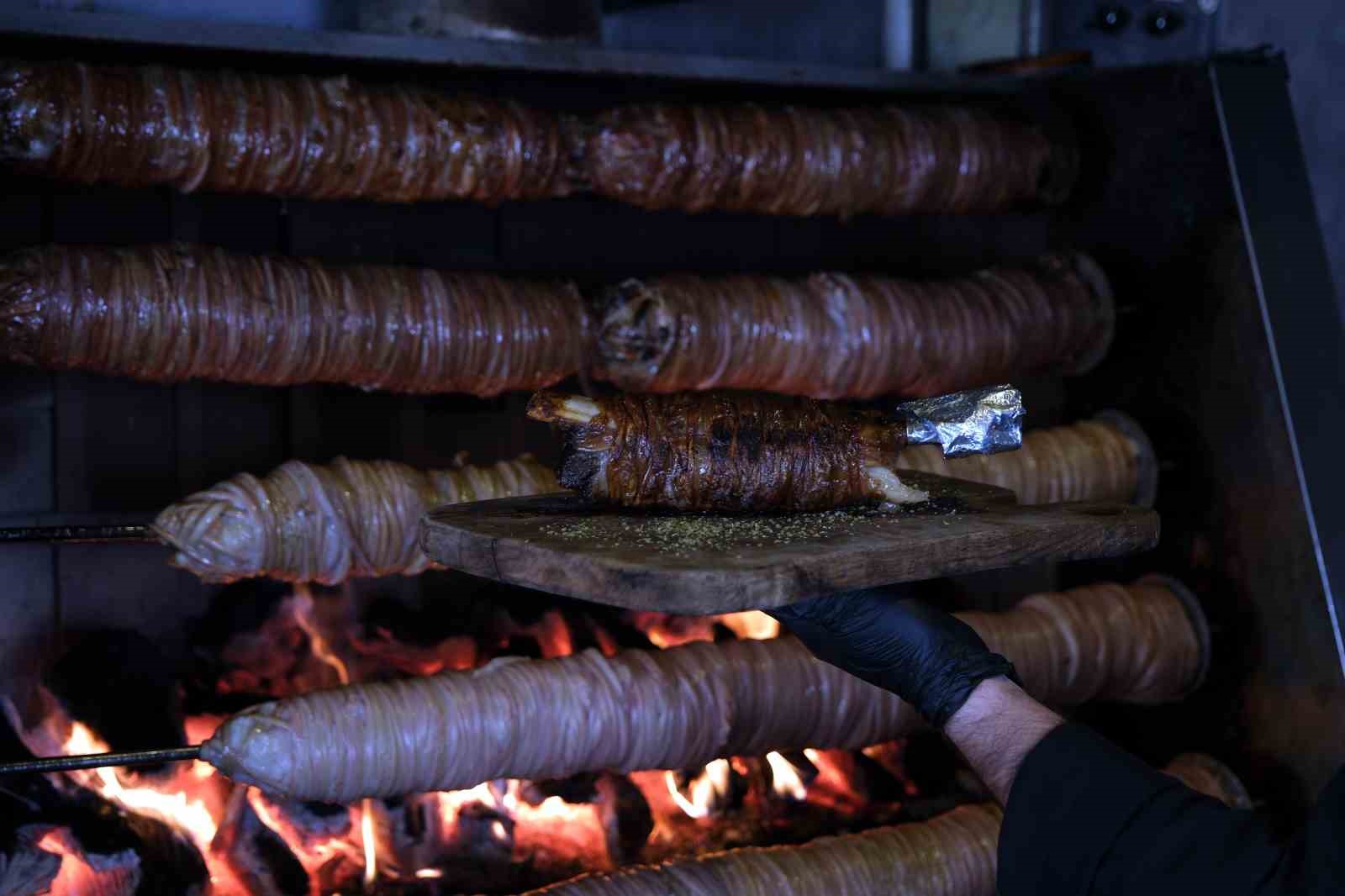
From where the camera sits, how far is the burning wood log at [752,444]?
2412 mm

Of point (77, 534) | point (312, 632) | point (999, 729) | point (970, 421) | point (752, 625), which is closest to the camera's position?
point (999, 729)

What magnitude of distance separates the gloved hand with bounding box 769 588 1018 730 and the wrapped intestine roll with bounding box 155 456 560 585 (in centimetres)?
116

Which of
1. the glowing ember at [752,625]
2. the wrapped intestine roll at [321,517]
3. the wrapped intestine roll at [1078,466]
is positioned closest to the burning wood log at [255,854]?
the wrapped intestine roll at [321,517]

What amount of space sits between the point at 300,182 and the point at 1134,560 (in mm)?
2768

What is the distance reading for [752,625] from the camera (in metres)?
4.07

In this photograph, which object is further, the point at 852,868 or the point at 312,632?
the point at 312,632

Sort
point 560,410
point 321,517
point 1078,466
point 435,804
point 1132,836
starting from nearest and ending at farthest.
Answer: point 1132,836 < point 560,410 < point 321,517 < point 435,804 < point 1078,466

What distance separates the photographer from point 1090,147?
4.12 m

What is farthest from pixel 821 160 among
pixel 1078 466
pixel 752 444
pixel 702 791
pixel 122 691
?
pixel 122 691

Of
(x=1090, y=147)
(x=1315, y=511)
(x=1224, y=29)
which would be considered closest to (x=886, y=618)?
(x=1315, y=511)

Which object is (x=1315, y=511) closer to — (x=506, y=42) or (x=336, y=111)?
(x=506, y=42)

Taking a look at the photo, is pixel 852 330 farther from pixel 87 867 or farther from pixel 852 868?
pixel 87 867

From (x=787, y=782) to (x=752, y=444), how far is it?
172 cm

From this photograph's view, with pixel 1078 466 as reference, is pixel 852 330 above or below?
above
